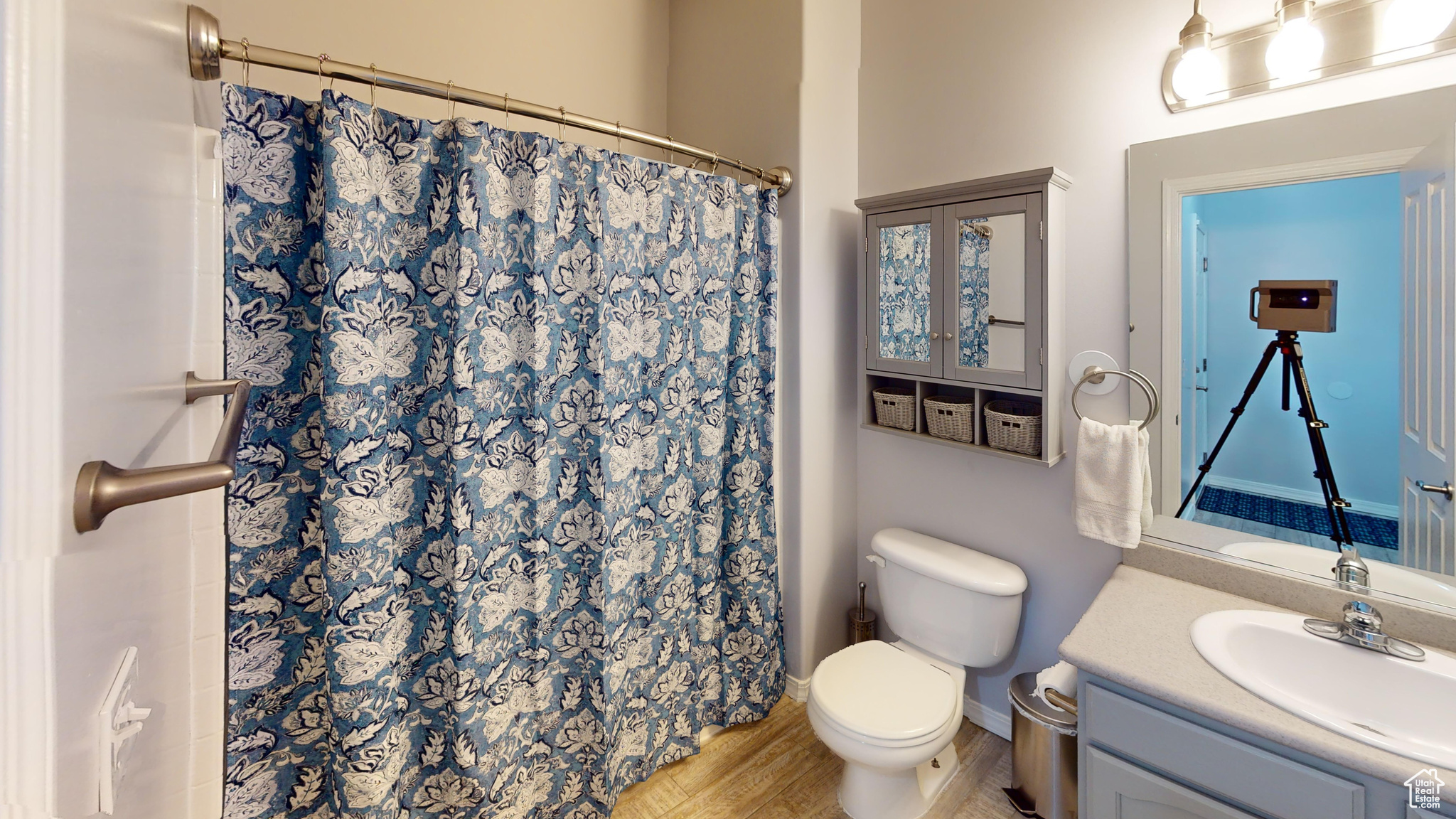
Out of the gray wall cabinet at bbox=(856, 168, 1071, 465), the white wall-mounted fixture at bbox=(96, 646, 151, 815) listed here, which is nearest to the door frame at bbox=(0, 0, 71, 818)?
the white wall-mounted fixture at bbox=(96, 646, 151, 815)

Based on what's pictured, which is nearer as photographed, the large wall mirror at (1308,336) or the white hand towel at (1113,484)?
the large wall mirror at (1308,336)

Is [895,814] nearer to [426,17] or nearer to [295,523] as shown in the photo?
[295,523]

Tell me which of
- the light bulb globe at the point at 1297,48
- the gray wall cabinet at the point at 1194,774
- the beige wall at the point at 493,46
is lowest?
the gray wall cabinet at the point at 1194,774

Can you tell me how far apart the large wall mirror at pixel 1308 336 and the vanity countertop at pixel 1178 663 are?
163 millimetres

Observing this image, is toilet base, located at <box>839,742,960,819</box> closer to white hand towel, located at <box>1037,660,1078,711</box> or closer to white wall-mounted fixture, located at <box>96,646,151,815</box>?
white hand towel, located at <box>1037,660,1078,711</box>

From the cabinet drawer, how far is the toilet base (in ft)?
1.98

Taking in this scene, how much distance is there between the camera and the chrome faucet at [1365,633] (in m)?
1.17

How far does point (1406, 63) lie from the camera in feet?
4.10

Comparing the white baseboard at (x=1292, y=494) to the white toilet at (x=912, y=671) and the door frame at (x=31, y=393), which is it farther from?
the door frame at (x=31, y=393)

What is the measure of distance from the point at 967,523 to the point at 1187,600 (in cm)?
66

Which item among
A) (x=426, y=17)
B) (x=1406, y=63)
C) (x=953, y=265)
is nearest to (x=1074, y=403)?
(x=953, y=265)

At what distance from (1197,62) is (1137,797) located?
65.0 inches

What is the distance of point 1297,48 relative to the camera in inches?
52.1

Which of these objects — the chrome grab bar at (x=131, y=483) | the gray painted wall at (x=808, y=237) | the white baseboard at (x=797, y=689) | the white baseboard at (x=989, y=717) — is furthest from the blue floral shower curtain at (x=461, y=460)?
the white baseboard at (x=989, y=717)
